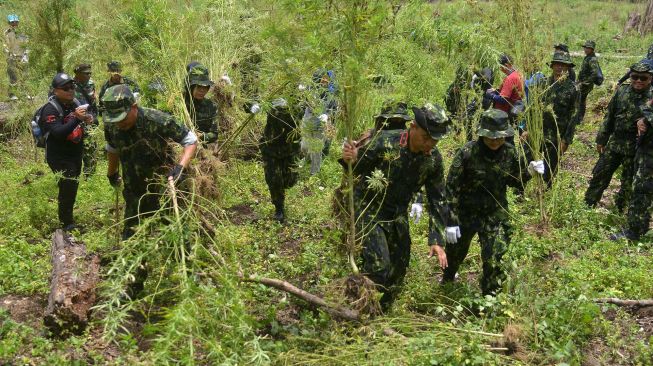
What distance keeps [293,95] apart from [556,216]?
3.80 meters

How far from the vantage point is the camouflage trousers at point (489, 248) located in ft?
17.1

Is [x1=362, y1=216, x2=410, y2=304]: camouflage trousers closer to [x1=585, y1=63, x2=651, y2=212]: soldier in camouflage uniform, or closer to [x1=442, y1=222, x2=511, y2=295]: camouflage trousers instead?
[x1=442, y1=222, x2=511, y2=295]: camouflage trousers

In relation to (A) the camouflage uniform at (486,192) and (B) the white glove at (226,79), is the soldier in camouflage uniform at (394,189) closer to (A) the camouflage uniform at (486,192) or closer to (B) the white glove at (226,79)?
(A) the camouflage uniform at (486,192)

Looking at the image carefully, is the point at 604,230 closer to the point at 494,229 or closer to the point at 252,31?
the point at 494,229

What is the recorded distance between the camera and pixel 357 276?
4363mm

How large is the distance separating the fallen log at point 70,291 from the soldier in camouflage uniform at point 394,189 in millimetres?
2090

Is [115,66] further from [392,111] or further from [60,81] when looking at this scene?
[392,111]

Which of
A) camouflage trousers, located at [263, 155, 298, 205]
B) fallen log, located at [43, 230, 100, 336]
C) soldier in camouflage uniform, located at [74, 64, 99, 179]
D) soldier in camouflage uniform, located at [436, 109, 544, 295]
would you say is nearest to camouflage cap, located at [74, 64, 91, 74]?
soldier in camouflage uniform, located at [74, 64, 99, 179]

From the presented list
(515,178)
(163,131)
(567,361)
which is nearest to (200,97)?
(163,131)

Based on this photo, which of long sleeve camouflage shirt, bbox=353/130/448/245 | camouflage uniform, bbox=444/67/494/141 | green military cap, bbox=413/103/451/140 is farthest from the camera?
camouflage uniform, bbox=444/67/494/141

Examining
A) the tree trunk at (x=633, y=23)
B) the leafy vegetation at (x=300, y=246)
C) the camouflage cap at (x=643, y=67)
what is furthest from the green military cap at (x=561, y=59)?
the tree trunk at (x=633, y=23)

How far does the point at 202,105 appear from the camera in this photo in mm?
6930

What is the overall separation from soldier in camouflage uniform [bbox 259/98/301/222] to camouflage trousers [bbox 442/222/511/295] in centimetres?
247

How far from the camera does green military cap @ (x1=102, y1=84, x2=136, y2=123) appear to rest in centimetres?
472
